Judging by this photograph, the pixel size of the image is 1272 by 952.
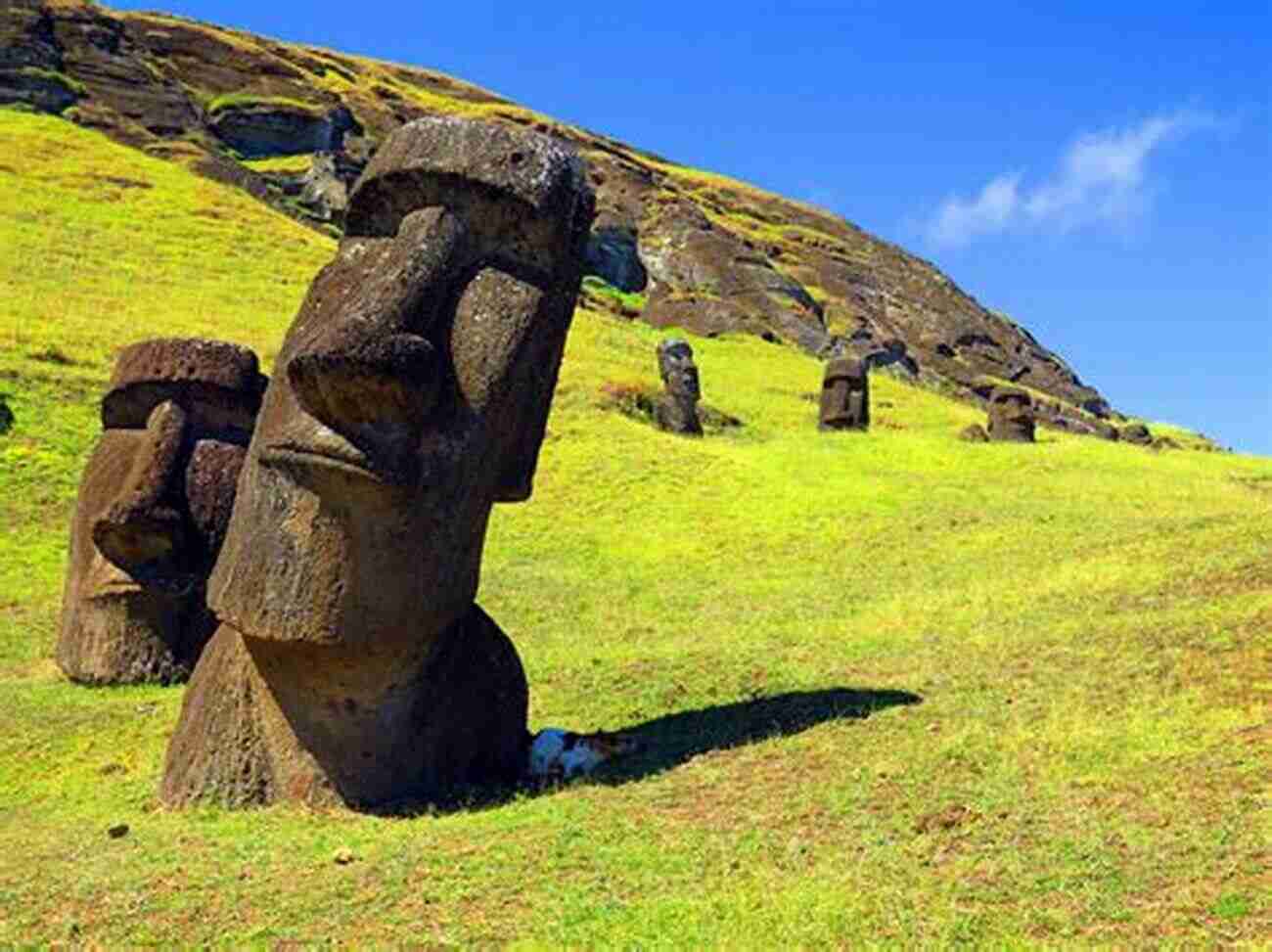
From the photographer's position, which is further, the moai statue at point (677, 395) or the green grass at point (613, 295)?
the green grass at point (613, 295)

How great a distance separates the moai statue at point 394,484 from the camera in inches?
367

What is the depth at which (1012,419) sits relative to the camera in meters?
40.6

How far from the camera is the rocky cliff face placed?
227 feet

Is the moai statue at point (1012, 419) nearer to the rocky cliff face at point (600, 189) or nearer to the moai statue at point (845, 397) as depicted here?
the moai statue at point (845, 397)

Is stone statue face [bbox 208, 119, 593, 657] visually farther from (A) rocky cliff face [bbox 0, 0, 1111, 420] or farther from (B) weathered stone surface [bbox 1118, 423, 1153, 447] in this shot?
(A) rocky cliff face [bbox 0, 0, 1111, 420]

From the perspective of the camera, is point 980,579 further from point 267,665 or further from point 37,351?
point 37,351

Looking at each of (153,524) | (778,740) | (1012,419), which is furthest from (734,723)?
(1012,419)

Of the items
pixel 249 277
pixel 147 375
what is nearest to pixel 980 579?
pixel 147 375

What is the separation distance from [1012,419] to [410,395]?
33418 mm

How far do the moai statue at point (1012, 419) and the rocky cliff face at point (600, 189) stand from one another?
27685 millimetres

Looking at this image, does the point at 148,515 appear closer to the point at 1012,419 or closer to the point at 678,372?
the point at 678,372

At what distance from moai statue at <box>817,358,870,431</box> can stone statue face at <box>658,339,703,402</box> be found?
149 inches

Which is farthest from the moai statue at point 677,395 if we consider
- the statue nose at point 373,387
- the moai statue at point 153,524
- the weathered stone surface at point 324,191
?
the weathered stone surface at point 324,191

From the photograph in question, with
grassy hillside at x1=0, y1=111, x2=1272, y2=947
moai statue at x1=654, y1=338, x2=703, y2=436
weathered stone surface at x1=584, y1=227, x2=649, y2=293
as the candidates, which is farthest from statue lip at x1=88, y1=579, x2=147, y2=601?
weathered stone surface at x1=584, y1=227, x2=649, y2=293
